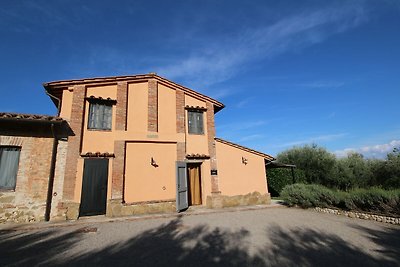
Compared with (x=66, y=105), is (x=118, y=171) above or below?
below

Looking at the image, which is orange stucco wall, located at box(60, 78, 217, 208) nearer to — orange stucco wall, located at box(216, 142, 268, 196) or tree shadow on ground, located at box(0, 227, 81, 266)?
orange stucco wall, located at box(216, 142, 268, 196)

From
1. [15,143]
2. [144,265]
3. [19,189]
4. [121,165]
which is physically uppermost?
[15,143]

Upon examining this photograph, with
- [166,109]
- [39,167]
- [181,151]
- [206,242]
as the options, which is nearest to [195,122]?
[166,109]

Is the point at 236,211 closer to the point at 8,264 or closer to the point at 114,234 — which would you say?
the point at 114,234

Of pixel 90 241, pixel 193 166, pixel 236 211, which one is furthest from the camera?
pixel 193 166

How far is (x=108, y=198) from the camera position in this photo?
9414 millimetres

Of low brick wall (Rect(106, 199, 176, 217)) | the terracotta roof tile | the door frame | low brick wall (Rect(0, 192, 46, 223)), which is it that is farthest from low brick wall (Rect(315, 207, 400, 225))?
the terracotta roof tile

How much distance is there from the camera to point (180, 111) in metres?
11.8

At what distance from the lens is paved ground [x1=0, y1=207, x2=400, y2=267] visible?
15.1 feet

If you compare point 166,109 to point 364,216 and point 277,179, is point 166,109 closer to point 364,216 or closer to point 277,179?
point 364,216

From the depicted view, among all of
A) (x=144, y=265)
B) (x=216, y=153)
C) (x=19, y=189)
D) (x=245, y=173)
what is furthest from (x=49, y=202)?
(x=245, y=173)

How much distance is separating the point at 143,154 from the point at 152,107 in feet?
7.85

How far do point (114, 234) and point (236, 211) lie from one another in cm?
546

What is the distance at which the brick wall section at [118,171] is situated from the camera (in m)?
9.52
